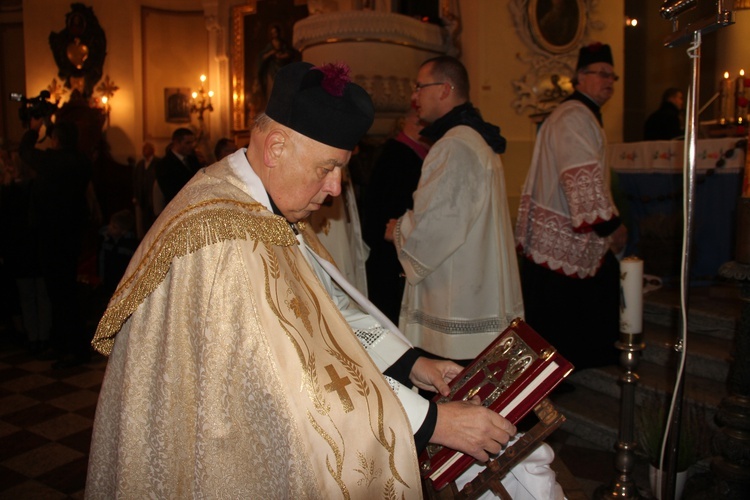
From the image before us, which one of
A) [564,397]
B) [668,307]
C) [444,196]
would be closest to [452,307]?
[444,196]

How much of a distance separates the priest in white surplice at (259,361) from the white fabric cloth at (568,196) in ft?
7.65

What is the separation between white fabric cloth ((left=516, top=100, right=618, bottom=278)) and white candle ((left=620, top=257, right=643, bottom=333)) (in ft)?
4.42

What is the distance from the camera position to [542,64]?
309 inches

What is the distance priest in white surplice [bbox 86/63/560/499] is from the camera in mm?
1357

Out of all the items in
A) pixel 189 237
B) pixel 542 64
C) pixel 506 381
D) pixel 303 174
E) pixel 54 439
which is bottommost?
pixel 54 439

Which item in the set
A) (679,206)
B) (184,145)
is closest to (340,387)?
(679,206)

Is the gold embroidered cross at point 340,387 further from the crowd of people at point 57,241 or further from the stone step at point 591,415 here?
the crowd of people at point 57,241

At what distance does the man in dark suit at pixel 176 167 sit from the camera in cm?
641

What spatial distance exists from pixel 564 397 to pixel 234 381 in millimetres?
3220

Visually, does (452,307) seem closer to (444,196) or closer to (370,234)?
(444,196)

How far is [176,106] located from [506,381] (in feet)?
46.9

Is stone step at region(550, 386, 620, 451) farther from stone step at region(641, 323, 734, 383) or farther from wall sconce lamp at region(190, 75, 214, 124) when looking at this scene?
wall sconce lamp at region(190, 75, 214, 124)

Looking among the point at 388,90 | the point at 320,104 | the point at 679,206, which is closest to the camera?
the point at 320,104

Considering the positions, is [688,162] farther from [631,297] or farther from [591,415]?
[591,415]
